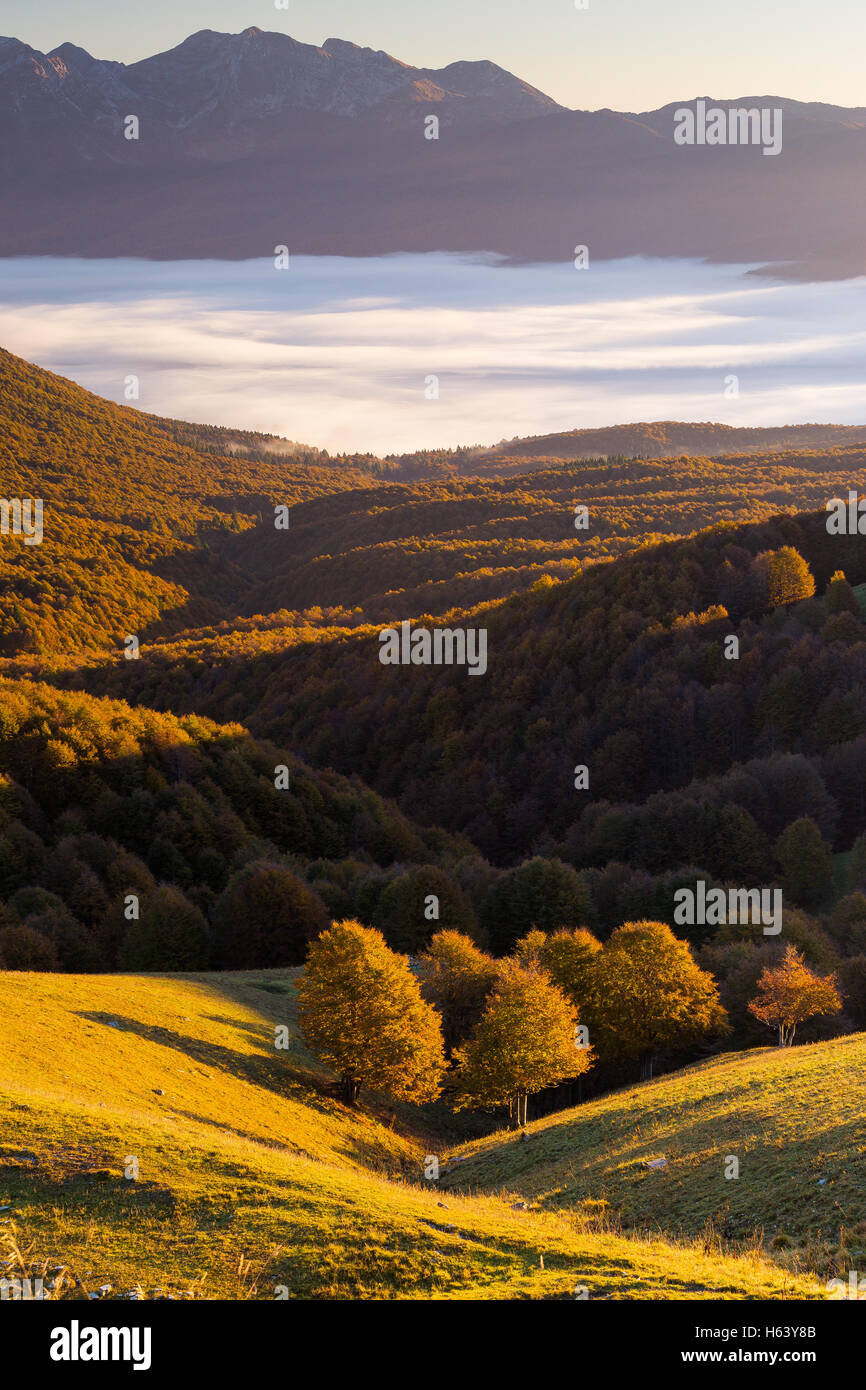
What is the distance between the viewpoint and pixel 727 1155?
102ft

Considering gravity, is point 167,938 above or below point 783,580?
below

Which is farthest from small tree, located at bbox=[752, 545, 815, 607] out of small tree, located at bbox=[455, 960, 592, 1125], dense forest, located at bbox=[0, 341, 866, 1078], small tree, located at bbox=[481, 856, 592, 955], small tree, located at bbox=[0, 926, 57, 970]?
small tree, located at bbox=[0, 926, 57, 970]

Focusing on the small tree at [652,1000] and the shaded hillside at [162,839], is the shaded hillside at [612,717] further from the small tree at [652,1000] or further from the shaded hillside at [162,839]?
the small tree at [652,1000]

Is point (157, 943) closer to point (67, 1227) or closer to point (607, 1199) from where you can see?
point (607, 1199)

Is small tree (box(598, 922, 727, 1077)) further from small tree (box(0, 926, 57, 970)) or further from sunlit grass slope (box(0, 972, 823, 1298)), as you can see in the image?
small tree (box(0, 926, 57, 970))

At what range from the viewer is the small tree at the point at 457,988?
65.9 meters

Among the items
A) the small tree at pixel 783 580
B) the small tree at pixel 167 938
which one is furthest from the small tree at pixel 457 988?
the small tree at pixel 783 580

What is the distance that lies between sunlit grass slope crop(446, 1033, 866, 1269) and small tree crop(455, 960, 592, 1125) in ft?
9.30

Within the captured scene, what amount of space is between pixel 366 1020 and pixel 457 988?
16.5 meters

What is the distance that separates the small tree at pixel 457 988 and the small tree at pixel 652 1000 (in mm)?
7997

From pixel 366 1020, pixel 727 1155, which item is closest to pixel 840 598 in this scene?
pixel 366 1020

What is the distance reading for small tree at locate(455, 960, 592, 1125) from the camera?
52.8 meters

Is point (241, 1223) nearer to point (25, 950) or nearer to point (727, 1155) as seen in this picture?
point (727, 1155)

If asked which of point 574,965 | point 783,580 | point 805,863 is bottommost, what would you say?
point 574,965
